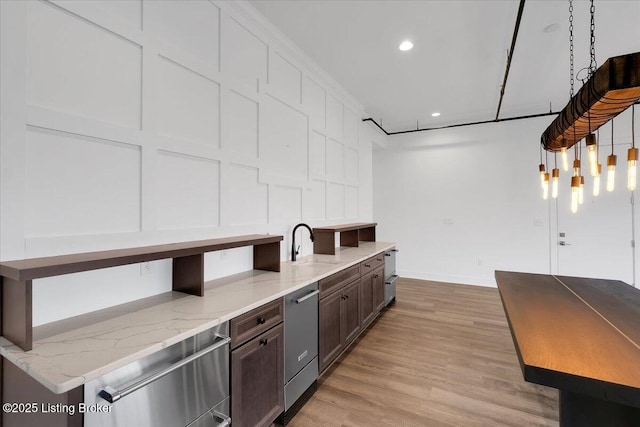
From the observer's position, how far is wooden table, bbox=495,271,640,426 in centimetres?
108

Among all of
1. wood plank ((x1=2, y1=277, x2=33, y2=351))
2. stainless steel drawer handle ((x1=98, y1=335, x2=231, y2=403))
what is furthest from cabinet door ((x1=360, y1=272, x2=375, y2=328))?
wood plank ((x1=2, y1=277, x2=33, y2=351))

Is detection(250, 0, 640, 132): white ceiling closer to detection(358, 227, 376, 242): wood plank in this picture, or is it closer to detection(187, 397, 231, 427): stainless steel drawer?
detection(358, 227, 376, 242): wood plank

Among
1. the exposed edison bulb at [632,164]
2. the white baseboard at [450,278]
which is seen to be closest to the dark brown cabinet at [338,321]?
the exposed edison bulb at [632,164]

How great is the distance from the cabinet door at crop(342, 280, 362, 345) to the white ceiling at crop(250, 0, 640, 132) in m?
2.51

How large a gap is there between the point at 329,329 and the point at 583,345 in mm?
1699

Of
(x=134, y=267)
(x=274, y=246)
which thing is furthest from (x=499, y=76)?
(x=134, y=267)

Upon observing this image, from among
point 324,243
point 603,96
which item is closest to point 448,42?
point 603,96

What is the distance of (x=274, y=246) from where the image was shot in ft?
8.05

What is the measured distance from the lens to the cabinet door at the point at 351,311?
9.27ft

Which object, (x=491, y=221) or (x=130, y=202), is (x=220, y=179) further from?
(x=491, y=221)

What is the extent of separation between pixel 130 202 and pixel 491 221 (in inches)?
227

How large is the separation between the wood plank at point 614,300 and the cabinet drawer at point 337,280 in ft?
5.87

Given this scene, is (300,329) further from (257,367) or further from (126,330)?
(126,330)

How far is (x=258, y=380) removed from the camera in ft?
5.59
